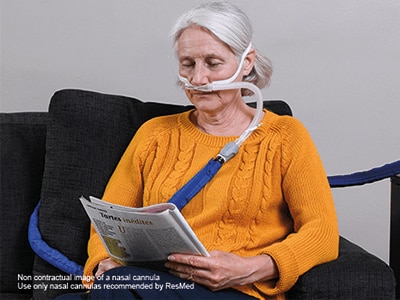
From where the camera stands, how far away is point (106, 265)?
77.9 inches

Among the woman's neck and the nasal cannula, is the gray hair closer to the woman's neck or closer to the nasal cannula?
the nasal cannula

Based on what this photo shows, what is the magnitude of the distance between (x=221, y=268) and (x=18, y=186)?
0.85 metres

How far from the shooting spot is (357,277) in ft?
6.07

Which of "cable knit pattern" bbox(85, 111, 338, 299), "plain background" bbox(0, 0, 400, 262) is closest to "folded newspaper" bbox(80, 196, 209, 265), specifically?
"cable knit pattern" bbox(85, 111, 338, 299)

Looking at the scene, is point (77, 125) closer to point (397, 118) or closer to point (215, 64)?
point (215, 64)

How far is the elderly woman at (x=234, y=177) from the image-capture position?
1885mm

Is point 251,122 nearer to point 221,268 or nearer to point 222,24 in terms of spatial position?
point 222,24

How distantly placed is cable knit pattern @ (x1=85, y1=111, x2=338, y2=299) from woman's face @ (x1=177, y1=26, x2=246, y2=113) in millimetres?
107

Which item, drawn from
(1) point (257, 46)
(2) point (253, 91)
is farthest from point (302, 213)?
(1) point (257, 46)

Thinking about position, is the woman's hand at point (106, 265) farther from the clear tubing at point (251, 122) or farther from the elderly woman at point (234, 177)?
the clear tubing at point (251, 122)

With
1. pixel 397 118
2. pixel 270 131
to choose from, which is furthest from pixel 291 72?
pixel 270 131

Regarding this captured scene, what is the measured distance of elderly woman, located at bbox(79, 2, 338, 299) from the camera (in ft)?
6.18

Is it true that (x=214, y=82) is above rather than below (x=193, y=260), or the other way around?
above

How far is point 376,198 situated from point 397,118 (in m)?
0.31
